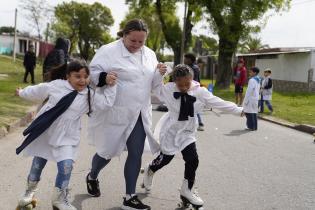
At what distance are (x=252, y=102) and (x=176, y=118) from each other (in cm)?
802

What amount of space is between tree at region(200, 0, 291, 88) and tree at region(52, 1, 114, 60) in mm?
41540

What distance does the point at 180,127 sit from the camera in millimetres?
5184

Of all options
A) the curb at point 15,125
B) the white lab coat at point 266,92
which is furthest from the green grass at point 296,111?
the curb at point 15,125

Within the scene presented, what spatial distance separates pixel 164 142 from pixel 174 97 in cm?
49

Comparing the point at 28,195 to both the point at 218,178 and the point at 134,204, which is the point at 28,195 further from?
the point at 218,178

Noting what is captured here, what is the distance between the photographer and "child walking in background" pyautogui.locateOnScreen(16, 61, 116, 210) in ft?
14.9

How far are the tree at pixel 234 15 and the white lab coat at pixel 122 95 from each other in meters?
22.4

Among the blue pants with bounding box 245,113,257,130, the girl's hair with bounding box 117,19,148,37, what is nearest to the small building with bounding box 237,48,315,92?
the blue pants with bounding box 245,113,257,130

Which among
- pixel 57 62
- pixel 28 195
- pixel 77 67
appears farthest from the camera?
pixel 57 62

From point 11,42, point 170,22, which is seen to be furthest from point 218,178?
point 11,42

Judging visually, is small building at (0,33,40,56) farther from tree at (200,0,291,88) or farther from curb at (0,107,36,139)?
curb at (0,107,36,139)

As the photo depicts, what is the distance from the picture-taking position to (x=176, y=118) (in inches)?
205

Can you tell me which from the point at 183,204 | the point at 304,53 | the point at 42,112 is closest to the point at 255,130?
the point at 183,204

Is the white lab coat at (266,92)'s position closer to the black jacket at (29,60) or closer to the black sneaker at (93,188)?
the black jacket at (29,60)
